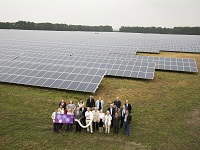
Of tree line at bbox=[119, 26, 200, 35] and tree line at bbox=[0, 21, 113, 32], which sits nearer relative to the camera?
tree line at bbox=[119, 26, 200, 35]

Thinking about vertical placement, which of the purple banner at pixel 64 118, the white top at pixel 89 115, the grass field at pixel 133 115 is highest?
the white top at pixel 89 115

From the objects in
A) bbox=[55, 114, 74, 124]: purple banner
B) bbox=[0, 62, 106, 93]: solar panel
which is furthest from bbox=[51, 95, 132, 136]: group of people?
bbox=[0, 62, 106, 93]: solar panel

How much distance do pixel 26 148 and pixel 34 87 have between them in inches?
424

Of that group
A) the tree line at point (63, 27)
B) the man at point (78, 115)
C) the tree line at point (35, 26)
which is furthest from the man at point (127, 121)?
the tree line at point (35, 26)

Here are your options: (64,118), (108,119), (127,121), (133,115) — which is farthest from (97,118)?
(133,115)

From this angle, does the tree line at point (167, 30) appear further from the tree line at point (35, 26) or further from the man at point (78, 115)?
the man at point (78, 115)

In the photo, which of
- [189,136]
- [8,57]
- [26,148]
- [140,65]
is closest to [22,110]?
[26,148]

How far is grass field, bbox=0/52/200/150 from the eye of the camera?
11984mm

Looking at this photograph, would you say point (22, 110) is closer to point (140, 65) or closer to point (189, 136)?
point (189, 136)

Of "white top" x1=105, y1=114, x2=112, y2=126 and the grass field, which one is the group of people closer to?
"white top" x1=105, y1=114, x2=112, y2=126

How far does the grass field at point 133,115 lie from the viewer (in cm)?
1198

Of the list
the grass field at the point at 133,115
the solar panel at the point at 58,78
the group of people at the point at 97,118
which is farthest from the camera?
the solar panel at the point at 58,78

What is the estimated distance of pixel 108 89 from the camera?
21641 mm

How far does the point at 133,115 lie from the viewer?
15852mm
